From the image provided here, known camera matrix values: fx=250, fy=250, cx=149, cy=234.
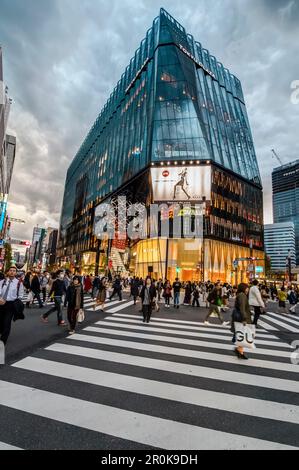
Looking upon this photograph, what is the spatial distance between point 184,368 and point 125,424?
2.38m

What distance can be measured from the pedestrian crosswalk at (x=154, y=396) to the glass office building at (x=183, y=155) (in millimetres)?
31274

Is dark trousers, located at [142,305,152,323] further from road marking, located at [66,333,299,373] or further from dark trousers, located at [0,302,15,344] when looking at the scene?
dark trousers, located at [0,302,15,344]

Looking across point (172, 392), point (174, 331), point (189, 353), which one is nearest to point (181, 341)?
point (189, 353)

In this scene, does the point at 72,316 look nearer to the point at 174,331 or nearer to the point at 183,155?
the point at 174,331

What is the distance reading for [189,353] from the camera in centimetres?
620

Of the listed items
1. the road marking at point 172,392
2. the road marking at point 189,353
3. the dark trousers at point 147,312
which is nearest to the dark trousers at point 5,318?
the road marking at point 172,392

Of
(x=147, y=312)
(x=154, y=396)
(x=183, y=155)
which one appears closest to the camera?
(x=154, y=396)

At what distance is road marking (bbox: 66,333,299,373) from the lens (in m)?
5.55

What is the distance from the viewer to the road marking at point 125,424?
2734 mm

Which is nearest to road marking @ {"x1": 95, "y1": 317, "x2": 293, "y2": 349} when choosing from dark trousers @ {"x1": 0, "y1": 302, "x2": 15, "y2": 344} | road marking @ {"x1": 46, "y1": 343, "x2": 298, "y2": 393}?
road marking @ {"x1": 46, "y1": 343, "x2": 298, "y2": 393}

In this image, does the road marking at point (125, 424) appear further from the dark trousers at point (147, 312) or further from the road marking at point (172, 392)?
the dark trousers at point (147, 312)

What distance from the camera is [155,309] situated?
14695 mm
